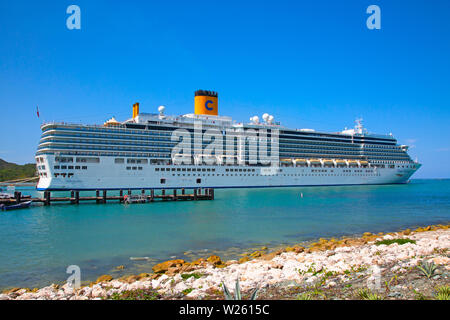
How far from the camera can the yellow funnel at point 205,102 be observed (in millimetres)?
61219

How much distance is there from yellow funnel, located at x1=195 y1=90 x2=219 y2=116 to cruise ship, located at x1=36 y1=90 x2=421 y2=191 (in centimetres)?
18

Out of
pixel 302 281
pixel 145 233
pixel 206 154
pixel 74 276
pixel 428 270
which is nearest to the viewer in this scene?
pixel 428 270

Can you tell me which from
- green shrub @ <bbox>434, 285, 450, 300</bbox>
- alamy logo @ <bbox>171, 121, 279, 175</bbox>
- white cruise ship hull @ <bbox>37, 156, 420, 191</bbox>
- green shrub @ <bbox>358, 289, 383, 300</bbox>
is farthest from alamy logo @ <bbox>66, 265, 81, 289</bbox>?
alamy logo @ <bbox>171, 121, 279, 175</bbox>

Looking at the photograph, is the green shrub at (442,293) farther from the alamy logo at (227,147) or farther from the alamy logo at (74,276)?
the alamy logo at (227,147)

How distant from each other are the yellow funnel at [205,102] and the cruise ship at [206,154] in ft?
0.60

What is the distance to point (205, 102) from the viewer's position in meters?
61.5

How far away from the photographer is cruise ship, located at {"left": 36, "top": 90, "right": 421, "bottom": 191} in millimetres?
46281

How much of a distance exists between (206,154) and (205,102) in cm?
1054

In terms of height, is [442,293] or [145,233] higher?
[442,293]

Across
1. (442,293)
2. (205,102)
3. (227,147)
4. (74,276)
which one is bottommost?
(74,276)

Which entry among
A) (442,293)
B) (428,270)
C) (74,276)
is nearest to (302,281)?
(428,270)

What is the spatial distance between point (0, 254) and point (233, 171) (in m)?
45.2

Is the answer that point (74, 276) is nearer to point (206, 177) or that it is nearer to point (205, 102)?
point (206, 177)

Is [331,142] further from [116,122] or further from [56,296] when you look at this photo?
[56,296]
